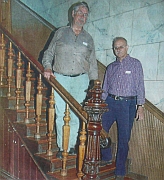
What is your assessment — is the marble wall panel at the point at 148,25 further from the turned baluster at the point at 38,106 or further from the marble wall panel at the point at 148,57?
the turned baluster at the point at 38,106

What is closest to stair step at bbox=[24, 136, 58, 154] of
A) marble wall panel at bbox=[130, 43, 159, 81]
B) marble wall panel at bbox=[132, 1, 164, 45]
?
marble wall panel at bbox=[130, 43, 159, 81]

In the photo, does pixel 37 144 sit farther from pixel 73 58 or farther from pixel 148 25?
pixel 148 25

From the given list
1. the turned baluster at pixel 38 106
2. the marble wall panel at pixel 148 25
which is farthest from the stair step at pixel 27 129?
the marble wall panel at pixel 148 25

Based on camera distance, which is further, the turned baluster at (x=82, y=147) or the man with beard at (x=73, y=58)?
the man with beard at (x=73, y=58)

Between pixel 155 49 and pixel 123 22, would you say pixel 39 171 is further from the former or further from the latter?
pixel 123 22

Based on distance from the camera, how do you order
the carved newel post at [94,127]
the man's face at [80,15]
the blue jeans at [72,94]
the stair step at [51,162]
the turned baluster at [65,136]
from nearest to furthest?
the carved newel post at [94,127] → the turned baluster at [65,136] → the stair step at [51,162] → the blue jeans at [72,94] → the man's face at [80,15]

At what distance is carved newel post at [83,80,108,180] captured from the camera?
5.22ft

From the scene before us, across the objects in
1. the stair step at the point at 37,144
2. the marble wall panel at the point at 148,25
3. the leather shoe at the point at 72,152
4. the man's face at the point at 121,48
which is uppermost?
the marble wall panel at the point at 148,25

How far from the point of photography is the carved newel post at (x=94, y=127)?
1591mm

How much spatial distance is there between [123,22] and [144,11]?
0.30 meters

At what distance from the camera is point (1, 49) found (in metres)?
2.51

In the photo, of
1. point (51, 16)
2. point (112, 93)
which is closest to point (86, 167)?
point (112, 93)

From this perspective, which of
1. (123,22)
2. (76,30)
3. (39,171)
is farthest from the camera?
(123,22)

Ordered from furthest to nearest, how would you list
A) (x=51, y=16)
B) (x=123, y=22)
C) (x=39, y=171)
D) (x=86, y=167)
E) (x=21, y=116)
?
(x=51, y=16) < (x=123, y=22) < (x=21, y=116) < (x=39, y=171) < (x=86, y=167)
